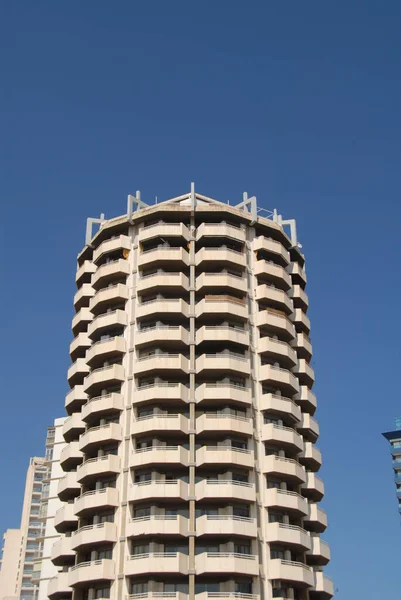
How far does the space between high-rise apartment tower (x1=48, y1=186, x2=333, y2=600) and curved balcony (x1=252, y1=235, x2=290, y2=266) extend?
0.49 feet

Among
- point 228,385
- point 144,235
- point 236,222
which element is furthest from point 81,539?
point 236,222

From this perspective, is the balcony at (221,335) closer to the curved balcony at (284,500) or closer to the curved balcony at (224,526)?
the curved balcony at (284,500)

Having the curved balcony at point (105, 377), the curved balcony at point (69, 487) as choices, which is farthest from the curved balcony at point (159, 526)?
the curved balcony at point (105, 377)

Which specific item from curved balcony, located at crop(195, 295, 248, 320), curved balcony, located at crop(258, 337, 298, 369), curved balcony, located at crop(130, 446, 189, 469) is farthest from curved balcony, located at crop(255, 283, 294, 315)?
curved balcony, located at crop(130, 446, 189, 469)

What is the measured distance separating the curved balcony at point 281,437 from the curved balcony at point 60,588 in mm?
20080

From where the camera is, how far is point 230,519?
5616 centimetres

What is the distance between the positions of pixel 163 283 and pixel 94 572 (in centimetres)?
2427

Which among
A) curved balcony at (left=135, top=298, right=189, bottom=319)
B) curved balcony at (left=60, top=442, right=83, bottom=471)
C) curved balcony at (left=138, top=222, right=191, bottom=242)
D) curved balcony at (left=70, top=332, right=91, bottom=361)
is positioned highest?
curved balcony at (left=138, top=222, right=191, bottom=242)

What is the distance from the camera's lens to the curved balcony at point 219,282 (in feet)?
218

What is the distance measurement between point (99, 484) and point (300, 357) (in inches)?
927

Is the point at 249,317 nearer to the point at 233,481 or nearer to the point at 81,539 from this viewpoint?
the point at 233,481

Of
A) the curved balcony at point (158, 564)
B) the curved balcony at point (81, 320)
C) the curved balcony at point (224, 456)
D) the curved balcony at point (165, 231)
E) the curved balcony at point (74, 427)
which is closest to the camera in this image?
the curved balcony at point (158, 564)

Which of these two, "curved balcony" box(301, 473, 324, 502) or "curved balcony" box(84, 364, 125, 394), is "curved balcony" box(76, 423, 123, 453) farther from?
"curved balcony" box(301, 473, 324, 502)

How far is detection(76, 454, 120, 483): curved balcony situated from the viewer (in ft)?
197
